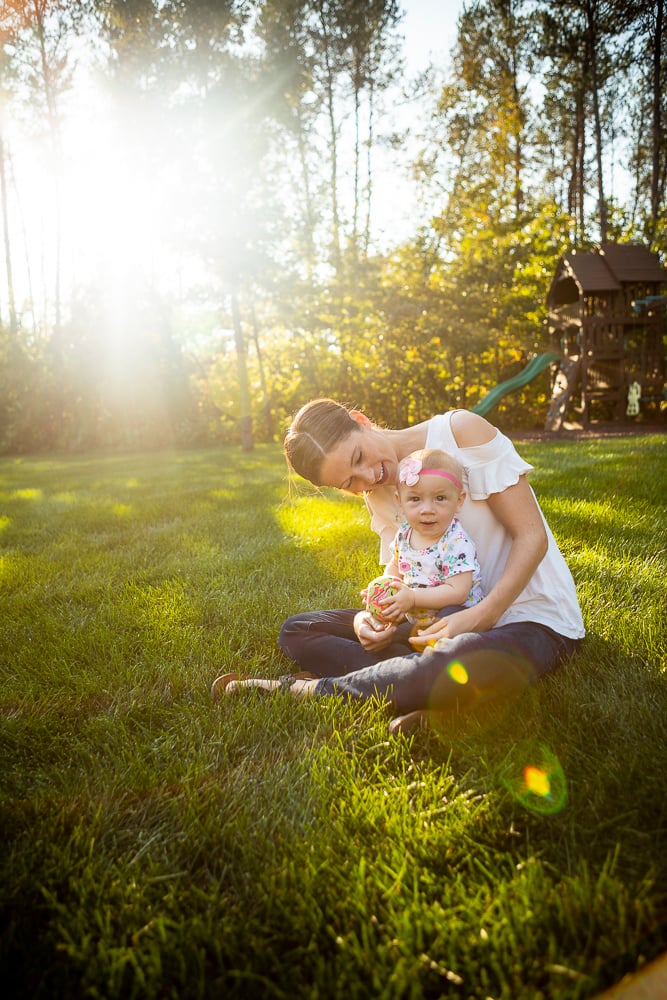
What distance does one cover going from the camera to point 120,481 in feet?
27.8

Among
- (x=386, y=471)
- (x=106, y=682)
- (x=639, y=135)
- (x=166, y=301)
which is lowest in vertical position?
(x=106, y=682)

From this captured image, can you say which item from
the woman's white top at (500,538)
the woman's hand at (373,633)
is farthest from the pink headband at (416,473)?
the woman's hand at (373,633)

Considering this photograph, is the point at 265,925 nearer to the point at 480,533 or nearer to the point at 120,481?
the point at 480,533

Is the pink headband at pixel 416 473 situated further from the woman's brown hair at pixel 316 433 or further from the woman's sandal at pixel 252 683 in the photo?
the woman's sandal at pixel 252 683

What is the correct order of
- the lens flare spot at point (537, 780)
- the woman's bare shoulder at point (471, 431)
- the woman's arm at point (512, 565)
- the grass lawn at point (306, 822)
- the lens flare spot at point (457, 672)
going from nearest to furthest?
the grass lawn at point (306, 822) → the lens flare spot at point (537, 780) → the lens flare spot at point (457, 672) → the woman's arm at point (512, 565) → the woman's bare shoulder at point (471, 431)

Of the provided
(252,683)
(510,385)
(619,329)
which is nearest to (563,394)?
(510,385)

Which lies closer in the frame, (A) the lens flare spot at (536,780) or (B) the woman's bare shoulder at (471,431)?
(A) the lens flare spot at (536,780)

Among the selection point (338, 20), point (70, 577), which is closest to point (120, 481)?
point (70, 577)

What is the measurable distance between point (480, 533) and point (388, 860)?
131cm

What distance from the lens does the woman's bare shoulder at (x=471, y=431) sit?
7.90ft

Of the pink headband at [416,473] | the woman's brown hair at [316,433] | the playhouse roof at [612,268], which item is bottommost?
the pink headband at [416,473]

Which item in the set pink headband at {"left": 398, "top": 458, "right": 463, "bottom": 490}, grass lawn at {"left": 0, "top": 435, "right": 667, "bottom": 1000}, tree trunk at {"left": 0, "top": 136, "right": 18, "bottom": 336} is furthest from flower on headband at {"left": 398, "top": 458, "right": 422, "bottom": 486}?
tree trunk at {"left": 0, "top": 136, "right": 18, "bottom": 336}

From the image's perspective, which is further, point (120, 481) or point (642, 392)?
point (642, 392)

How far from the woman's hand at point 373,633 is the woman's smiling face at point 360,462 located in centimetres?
52
